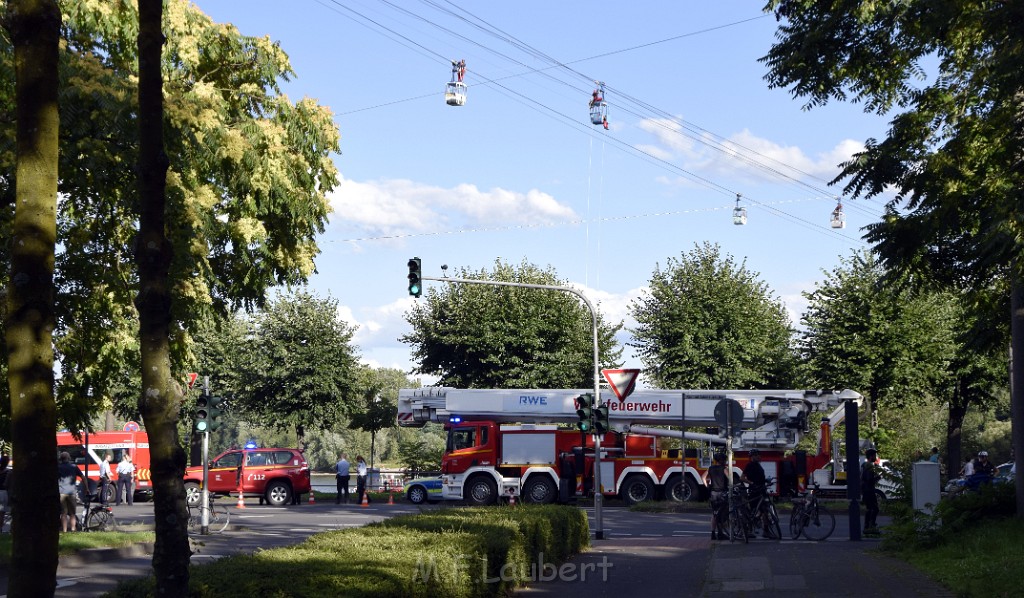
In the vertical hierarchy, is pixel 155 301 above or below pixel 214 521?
above

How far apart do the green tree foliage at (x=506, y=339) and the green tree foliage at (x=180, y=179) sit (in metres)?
31.8

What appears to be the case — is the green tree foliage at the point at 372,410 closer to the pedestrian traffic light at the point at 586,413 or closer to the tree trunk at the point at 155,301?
the pedestrian traffic light at the point at 586,413

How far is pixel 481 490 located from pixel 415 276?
1016 centimetres

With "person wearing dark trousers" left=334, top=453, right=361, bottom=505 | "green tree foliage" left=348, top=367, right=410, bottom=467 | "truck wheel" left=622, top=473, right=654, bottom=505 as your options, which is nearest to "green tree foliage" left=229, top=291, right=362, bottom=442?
"green tree foliage" left=348, top=367, right=410, bottom=467

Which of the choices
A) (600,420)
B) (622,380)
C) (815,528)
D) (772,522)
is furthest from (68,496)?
(815,528)

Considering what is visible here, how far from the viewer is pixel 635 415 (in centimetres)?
3659

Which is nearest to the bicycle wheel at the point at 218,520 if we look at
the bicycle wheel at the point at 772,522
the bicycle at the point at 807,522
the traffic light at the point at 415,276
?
the traffic light at the point at 415,276

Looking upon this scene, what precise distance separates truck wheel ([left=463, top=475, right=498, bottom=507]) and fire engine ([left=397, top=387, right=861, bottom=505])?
31 millimetres

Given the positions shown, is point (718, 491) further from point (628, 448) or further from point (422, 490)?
point (422, 490)

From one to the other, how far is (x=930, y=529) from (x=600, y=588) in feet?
19.8

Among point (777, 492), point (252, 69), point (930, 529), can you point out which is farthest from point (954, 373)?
point (252, 69)

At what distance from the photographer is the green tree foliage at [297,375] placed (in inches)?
1895

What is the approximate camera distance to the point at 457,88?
27078mm

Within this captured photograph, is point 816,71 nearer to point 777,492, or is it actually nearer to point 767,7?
point 767,7
